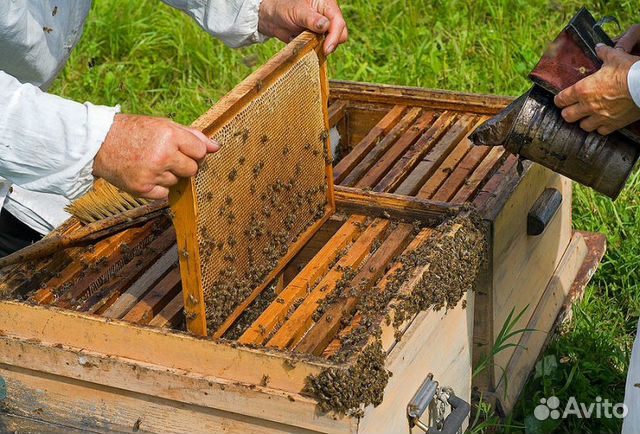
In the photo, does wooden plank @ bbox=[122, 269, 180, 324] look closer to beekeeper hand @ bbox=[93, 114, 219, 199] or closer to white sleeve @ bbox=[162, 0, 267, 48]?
beekeeper hand @ bbox=[93, 114, 219, 199]

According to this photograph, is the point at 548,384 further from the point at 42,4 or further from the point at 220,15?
the point at 42,4

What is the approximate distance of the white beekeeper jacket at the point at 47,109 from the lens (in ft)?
7.70

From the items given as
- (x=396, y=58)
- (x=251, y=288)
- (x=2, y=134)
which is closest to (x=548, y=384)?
(x=251, y=288)

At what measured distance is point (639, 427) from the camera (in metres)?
2.41

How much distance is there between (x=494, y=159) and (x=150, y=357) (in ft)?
4.82

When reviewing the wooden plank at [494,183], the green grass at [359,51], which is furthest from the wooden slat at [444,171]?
→ the green grass at [359,51]

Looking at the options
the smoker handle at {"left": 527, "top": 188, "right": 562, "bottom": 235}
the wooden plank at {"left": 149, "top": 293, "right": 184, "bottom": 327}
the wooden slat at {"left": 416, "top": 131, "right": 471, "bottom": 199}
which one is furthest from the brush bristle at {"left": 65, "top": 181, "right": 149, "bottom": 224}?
the smoker handle at {"left": 527, "top": 188, "right": 562, "bottom": 235}

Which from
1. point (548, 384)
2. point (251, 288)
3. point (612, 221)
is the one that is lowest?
point (251, 288)

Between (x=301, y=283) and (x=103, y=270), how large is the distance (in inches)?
22.5

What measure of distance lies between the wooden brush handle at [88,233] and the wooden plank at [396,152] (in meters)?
0.69

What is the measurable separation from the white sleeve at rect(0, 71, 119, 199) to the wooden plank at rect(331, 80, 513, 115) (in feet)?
4.94

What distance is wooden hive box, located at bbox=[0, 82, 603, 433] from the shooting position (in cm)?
228

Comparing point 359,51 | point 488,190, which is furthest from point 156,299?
point 359,51

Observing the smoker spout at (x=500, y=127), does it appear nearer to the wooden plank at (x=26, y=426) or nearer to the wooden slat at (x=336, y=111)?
the wooden slat at (x=336, y=111)
